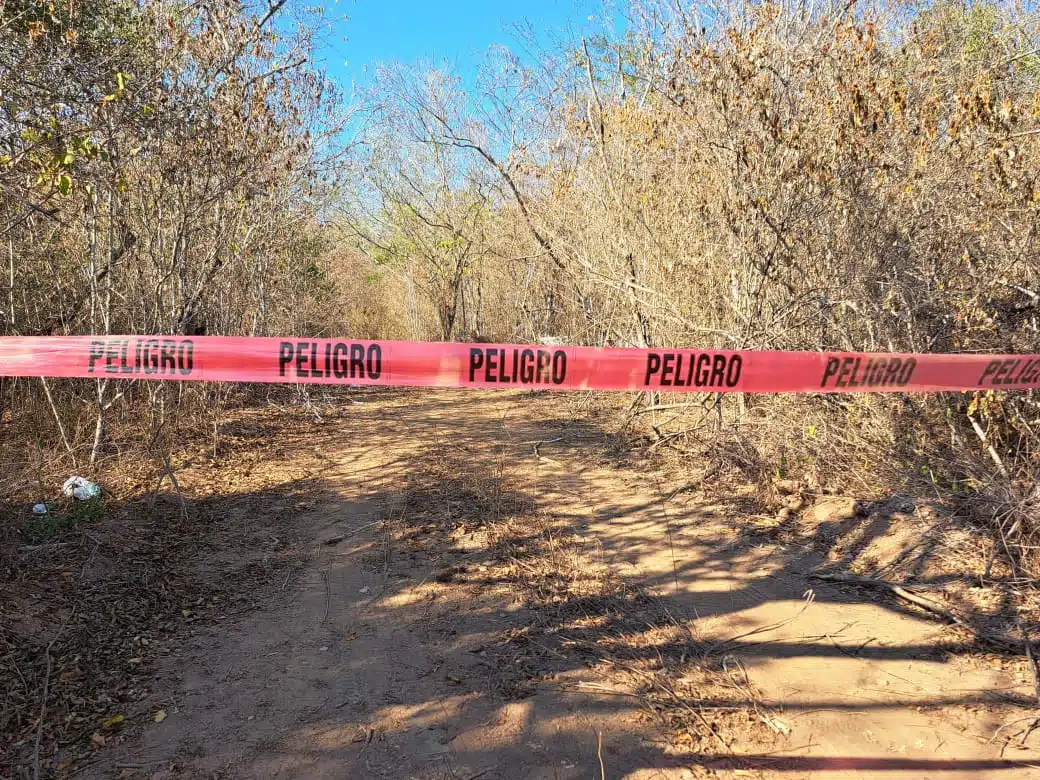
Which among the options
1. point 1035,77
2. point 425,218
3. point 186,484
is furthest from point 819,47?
point 425,218

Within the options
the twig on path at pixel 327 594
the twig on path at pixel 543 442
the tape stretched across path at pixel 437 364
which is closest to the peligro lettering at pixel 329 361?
the tape stretched across path at pixel 437 364

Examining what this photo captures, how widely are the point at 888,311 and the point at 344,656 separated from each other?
16.5 ft

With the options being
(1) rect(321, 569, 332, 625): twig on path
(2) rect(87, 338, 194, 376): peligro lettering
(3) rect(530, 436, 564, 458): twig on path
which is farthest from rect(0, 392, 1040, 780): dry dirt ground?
(3) rect(530, 436, 564, 458): twig on path

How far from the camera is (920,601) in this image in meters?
3.87

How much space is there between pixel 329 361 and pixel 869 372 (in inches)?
126

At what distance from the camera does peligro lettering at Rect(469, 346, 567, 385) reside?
3.55 meters

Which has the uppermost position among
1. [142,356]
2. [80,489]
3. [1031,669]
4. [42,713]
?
[142,356]

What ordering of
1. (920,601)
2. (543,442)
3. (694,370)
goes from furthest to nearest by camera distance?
(543,442) → (920,601) → (694,370)

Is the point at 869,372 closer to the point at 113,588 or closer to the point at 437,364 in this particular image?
the point at 437,364

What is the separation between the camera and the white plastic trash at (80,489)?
5242 millimetres

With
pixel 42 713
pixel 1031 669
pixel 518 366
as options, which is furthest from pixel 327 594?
pixel 1031 669

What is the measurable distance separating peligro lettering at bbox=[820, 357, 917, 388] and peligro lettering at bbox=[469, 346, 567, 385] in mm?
1596

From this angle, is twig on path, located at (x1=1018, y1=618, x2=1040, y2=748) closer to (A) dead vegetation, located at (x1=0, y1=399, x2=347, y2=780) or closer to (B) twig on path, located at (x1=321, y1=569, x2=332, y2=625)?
(B) twig on path, located at (x1=321, y1=569, x2=332, y2=625)

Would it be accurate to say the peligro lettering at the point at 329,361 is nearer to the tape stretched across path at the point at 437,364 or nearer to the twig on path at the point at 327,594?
the tape stretched across path at the point at 437,364
